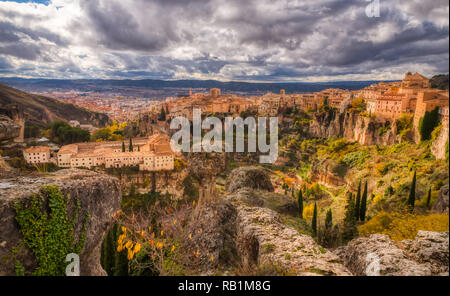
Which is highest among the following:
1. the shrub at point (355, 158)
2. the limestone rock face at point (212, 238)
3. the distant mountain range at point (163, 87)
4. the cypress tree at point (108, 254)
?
the distant mountain range at point (163, 87)

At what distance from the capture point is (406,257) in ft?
13.6

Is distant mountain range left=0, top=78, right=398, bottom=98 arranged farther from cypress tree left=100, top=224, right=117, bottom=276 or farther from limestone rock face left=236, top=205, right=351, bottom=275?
limestone rock face left=236, top=205, right=351, bottom=275

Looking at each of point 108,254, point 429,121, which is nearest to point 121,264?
point 108,254

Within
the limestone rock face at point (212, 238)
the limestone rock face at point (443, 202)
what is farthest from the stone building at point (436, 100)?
the limestone rock face at point (212, 238)

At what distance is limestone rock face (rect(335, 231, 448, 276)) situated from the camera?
12.3ft

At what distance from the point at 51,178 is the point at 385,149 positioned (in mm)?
17830

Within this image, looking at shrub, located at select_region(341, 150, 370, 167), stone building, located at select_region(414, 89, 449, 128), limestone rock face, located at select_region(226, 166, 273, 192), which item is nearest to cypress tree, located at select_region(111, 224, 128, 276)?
limestone rock face, located at select_region(226, 166, 273, 192)

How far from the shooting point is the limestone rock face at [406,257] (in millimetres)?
3764

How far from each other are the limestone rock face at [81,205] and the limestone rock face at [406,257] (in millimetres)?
5591

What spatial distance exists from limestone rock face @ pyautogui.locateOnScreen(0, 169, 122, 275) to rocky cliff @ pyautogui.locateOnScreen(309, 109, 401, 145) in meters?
14.9

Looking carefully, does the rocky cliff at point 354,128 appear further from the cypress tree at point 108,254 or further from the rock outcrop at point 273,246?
the cypress tree at point 108,254

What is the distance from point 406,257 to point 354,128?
17905mm
